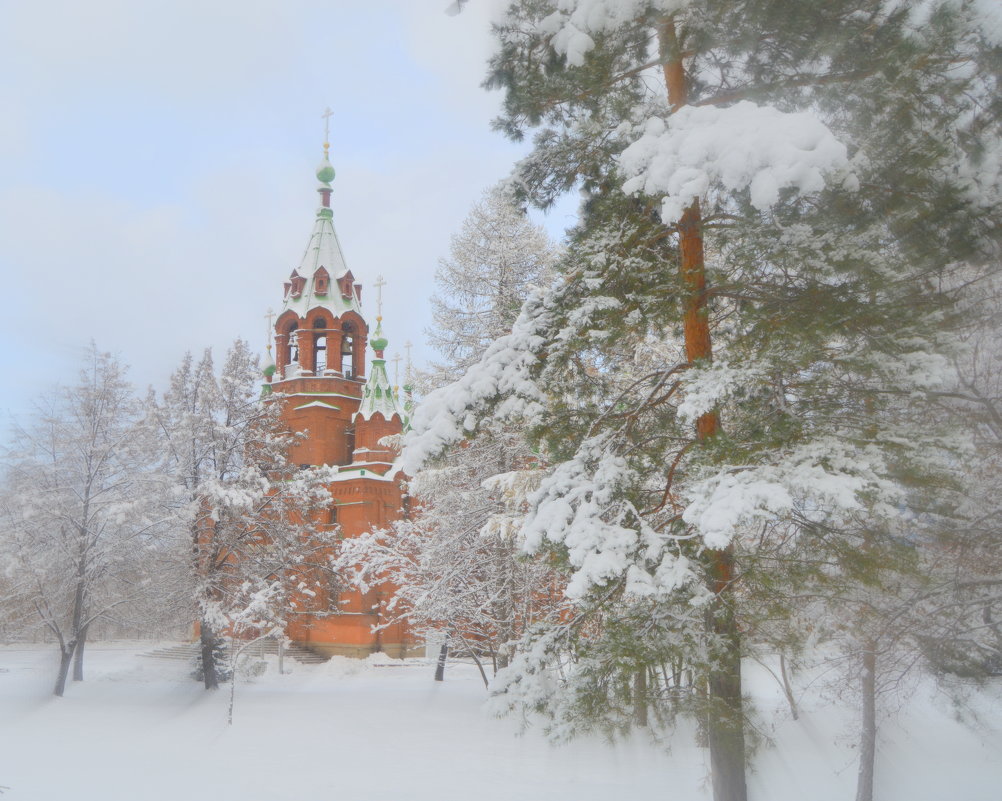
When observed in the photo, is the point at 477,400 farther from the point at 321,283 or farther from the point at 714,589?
the point at 321,283

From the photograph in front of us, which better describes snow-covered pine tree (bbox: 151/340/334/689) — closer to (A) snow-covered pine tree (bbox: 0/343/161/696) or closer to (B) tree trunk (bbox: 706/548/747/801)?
(A) snow-covered pine tree (bbox: 0/343/161/696)

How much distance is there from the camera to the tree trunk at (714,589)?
598cm

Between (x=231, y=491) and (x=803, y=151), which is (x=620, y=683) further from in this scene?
(x=231, y=491)

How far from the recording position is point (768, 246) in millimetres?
5805

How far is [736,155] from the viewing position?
4969mm

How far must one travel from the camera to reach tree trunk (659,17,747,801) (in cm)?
598

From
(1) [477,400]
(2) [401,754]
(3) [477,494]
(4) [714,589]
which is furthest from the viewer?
(3) [477,494]

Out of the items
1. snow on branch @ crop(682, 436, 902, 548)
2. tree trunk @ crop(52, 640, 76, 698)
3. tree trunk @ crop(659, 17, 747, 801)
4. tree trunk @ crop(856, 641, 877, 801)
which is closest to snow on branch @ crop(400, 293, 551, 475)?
tree trunk @ crop(659, 17, 747, 801)

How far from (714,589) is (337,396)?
29.7 m

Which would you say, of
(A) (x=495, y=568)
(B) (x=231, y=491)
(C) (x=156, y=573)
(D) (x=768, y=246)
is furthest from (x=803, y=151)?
(C) (x=156, y=573)

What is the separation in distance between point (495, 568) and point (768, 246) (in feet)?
41.1

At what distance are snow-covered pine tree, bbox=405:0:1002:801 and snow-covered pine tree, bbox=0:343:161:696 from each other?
47.8 ft

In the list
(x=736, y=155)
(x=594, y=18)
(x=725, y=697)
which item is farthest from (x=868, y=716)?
(x=594, y=18)

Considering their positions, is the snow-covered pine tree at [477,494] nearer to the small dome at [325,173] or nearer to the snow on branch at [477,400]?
the snow on branch at [477,400]
